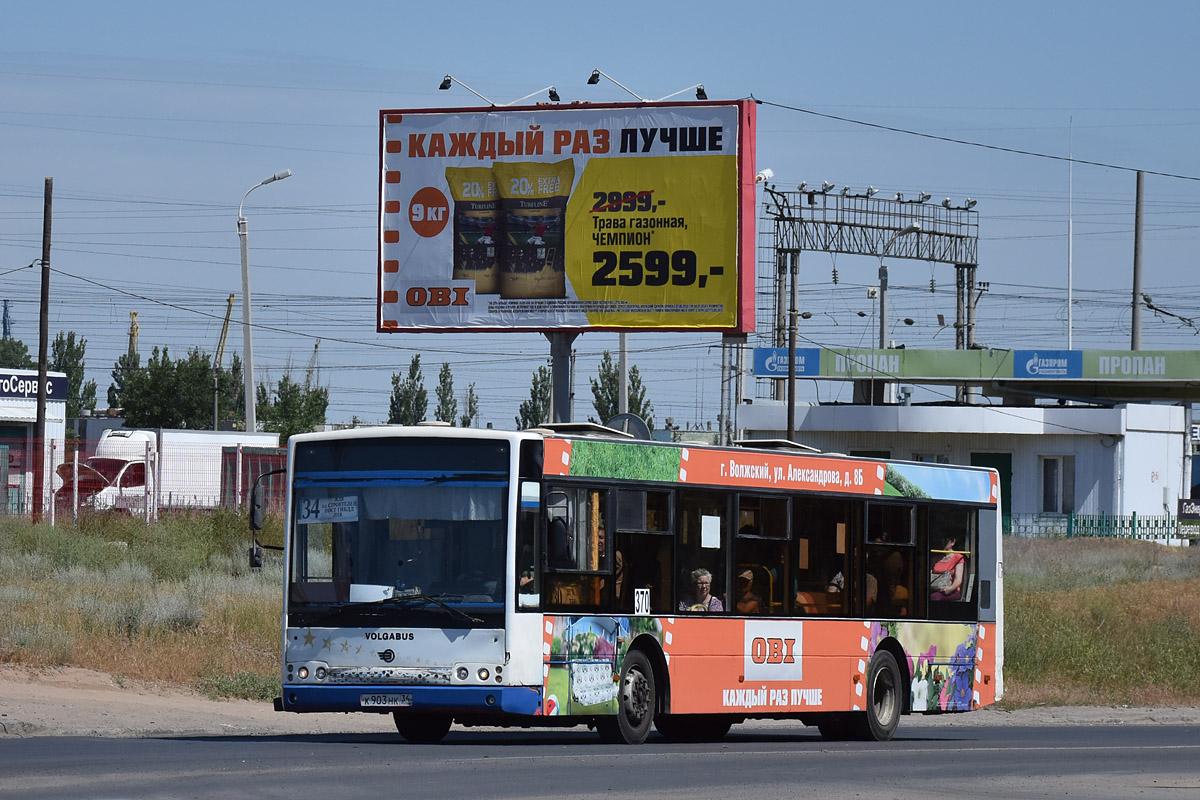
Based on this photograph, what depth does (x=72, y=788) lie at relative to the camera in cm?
1134

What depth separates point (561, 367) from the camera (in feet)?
102

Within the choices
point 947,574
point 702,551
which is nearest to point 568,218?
point 947,574

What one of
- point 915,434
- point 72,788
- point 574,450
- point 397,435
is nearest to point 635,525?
point 574,450

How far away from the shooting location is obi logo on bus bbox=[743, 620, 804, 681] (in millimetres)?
17297

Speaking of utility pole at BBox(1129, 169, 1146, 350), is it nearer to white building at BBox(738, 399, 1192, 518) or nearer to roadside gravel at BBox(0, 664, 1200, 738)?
white building at BBox(738, 399, 1192, 518)

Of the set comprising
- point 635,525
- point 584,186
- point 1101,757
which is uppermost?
point 584,186

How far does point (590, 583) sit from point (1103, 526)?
1730 inches

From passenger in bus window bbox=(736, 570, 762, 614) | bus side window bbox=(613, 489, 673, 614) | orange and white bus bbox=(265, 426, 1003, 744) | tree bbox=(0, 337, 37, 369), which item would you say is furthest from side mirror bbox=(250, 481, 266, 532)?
tree bbox=(0, 337, 37, 369)

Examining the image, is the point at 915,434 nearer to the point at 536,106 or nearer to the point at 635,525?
the point at 536,106

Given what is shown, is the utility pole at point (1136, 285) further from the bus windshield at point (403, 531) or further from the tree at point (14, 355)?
the tree at point (14, 355)

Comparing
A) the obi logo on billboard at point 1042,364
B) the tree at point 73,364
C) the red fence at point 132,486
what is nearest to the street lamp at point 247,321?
the red fence at point 132,486

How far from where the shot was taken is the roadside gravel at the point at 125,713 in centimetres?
1716

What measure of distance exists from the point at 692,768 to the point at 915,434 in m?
51.2

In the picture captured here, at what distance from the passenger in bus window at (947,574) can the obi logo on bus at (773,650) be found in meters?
2.49
